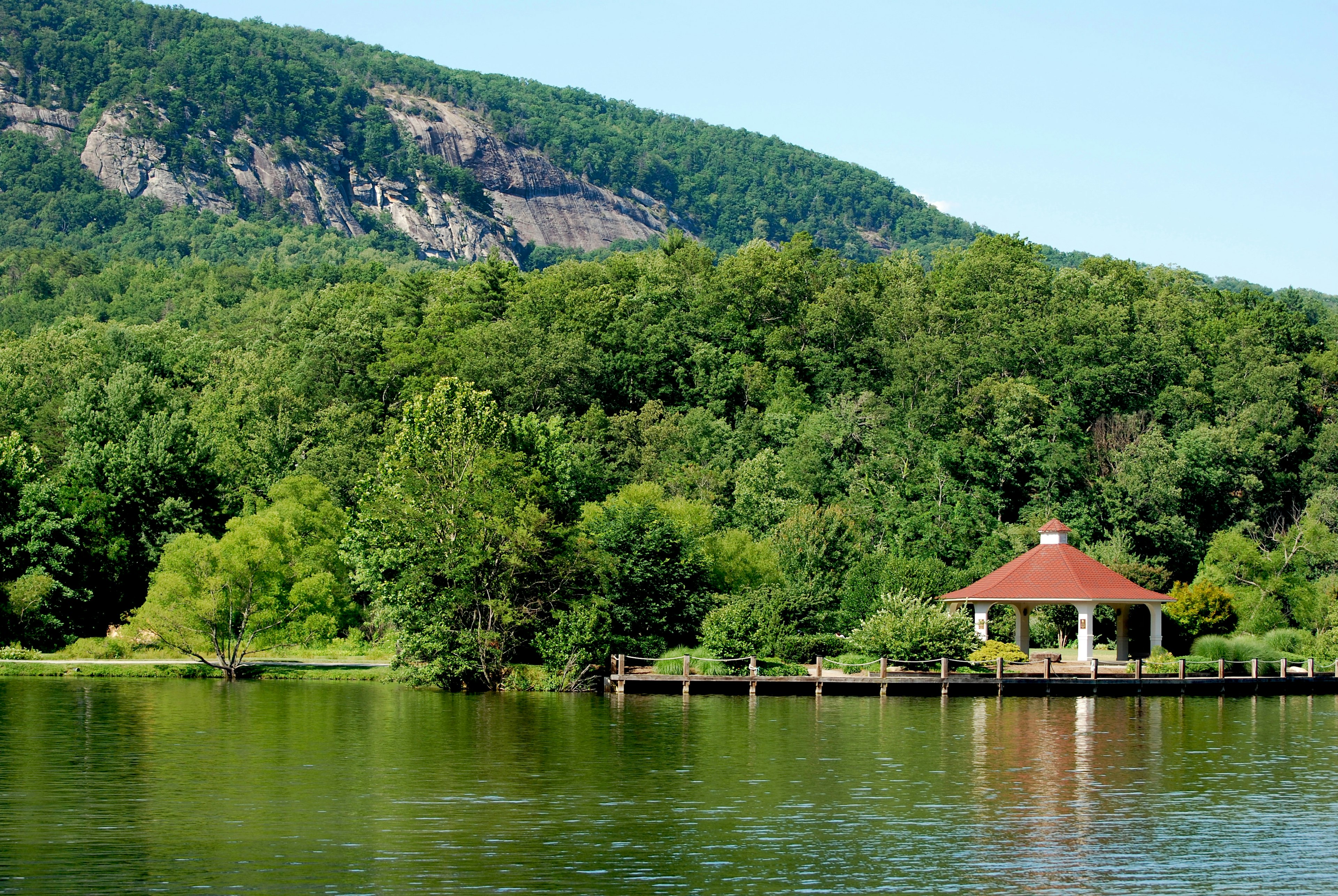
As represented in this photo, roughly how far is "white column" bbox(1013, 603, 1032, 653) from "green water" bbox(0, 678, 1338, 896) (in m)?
12.2

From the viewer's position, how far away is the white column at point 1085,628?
5228 cm

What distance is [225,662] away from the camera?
49.6 meters

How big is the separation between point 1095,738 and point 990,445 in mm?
33665

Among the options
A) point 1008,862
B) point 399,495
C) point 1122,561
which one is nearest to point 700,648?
point 399,495

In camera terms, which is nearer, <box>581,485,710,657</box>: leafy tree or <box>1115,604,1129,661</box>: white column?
<box>581,485,710,657</box>: leafy tree

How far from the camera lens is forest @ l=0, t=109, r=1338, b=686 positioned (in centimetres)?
4819

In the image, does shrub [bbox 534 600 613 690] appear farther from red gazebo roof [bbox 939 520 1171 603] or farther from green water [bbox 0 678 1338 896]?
red gazebo roof [bbox 939 520 1171 603]

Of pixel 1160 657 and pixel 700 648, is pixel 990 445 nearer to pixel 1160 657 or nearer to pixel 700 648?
pixel 1160 657

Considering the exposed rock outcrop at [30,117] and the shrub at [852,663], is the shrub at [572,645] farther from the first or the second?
the exposed rock outcrop at [30,117]

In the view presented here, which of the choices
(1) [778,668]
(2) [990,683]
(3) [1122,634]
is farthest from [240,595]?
(3) [1122,634]

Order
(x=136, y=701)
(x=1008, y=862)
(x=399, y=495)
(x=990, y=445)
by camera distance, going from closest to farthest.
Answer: (x=1008, y=862) < (x=136, y=701) < (x=399, y=495) < (x=990, y=445)

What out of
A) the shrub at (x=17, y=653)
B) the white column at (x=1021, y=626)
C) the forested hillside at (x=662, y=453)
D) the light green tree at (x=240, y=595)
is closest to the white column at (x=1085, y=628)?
the white column at (x=1021, y=626)

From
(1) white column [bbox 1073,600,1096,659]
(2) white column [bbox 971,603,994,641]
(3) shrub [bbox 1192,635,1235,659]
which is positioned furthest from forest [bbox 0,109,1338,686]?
(1) white column [bbox 1073,600,1096,659]

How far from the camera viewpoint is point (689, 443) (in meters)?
76.7
